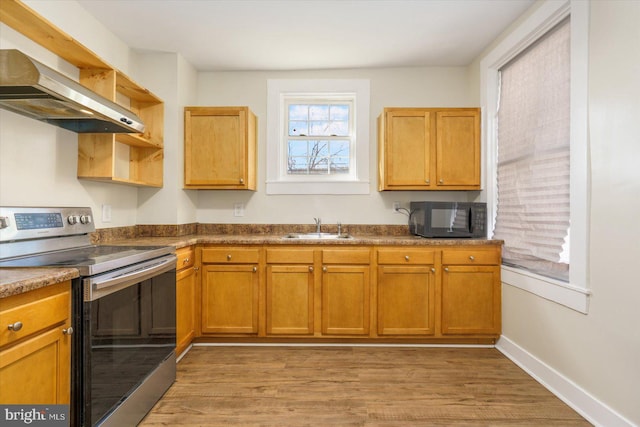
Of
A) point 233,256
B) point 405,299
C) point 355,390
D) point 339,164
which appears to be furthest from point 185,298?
point 339,164

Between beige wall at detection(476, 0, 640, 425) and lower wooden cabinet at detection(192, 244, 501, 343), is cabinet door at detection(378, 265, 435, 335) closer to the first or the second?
lower wooden cabinet at detection(192, 244, 501, 343)

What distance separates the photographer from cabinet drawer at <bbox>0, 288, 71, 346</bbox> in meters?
1.16

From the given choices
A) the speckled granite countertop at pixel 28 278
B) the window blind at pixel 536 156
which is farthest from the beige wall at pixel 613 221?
the speckled granite countertop at pixel 28 278

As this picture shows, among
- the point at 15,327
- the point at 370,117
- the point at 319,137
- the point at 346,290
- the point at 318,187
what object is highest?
the point at 370,117

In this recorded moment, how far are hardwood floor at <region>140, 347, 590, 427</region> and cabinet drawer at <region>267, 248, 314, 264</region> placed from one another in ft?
2.33

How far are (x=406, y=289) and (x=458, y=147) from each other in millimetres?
1338

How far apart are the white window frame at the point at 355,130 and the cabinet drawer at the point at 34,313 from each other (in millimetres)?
2254

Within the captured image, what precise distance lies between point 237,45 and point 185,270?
1.90 meters

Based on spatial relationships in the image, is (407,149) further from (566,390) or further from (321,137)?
(566,390)

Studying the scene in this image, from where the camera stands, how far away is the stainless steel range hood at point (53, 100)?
138 centimetres

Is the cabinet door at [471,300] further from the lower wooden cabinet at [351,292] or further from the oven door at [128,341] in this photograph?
the oven door at [128,341]

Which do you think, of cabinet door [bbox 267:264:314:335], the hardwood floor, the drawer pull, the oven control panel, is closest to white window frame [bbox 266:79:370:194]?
cabinet door [bbox 267:264:314:335]

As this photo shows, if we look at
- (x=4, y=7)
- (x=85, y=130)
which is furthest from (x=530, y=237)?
(x=4, y=7)

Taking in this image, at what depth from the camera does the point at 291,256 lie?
2.91 metres
